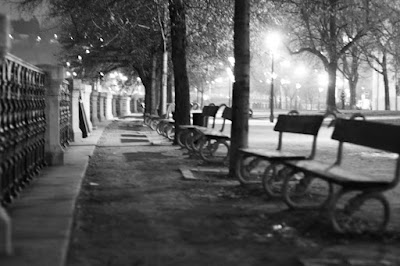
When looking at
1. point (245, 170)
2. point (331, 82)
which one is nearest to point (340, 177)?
point (245, 170)

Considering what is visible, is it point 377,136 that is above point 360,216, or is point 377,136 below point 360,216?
above

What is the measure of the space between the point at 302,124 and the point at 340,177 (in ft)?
8.38

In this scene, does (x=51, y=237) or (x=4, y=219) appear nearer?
(x=4, y=219)

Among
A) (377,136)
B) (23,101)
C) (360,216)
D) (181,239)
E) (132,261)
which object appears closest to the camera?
(132,261)

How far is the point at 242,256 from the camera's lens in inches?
196

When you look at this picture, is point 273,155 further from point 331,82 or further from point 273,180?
point 331,82

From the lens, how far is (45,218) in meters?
5.82

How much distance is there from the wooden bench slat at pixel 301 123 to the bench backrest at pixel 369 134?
54 cm

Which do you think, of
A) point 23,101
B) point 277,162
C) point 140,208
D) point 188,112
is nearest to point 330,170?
point 277,162

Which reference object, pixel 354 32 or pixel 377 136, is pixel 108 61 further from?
pixel 377 136

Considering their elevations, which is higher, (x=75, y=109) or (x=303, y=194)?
(x=75, y=109)

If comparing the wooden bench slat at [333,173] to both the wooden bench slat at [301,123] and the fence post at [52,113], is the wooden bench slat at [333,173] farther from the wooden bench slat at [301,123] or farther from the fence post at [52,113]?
the fence post at [52,113]

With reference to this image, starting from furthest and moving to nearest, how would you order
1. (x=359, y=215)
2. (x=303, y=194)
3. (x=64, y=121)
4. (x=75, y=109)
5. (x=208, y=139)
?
(x=75, y=109) < (x=64, y=121) < (x=208, y=139) < (x=303, y=194) < (x=359, y=215)

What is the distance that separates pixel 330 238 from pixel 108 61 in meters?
31.3
